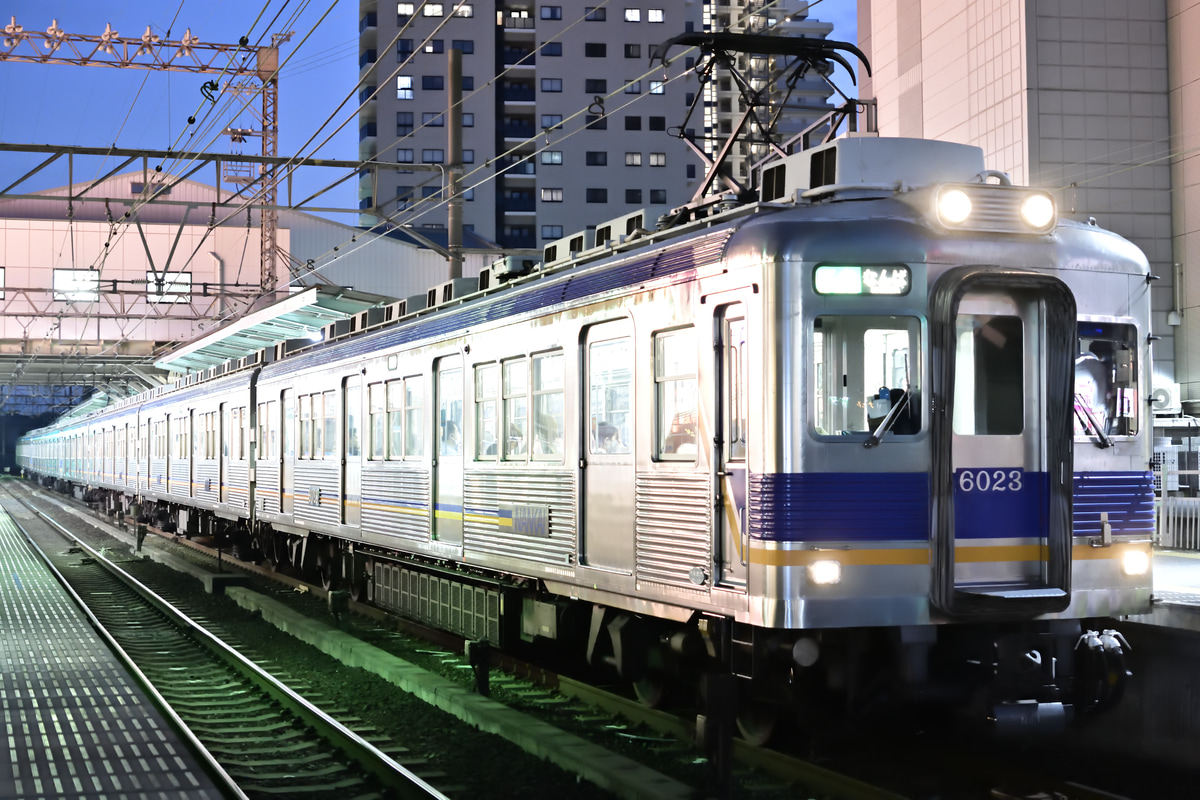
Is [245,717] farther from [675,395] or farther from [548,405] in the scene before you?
[675,395]

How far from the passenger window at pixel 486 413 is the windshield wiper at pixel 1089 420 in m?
4.83

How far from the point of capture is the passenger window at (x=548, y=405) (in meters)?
9.80

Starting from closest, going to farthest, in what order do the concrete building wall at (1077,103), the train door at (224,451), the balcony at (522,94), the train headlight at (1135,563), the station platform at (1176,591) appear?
the train headlight at (1135,563)
the station platform at (1176,591)
the train door at (224,451)
the concrete building wall at (1077,103)
the balcony at (522,94)

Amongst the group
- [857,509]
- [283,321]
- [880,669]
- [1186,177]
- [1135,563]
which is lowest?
[880,669]

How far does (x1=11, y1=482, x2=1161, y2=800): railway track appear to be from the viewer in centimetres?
695

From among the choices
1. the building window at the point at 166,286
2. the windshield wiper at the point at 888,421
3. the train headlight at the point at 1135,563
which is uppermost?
the building window at the point at 166,286

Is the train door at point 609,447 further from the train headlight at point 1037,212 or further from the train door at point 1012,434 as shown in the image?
the train headlight at point 1037,212

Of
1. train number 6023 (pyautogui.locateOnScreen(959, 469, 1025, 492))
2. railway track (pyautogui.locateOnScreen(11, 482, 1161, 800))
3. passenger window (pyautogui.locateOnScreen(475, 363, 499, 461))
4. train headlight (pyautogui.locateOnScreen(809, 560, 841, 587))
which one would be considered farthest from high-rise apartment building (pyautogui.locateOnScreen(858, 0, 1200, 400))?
train headlight (pyautogui.locateOnScreen(809, 560, 841, 587))

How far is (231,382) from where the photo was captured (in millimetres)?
23266

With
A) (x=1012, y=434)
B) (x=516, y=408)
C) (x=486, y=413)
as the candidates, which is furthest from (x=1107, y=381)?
(x=486, y=413)

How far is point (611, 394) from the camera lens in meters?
9.05

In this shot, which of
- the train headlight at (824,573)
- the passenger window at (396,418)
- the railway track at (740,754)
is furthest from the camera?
the passenger window at (396,418)

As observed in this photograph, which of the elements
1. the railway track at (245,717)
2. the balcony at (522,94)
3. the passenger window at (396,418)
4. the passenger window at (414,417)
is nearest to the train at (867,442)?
the railway track at (245,717)

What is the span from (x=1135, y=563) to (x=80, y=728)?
22.8ft
